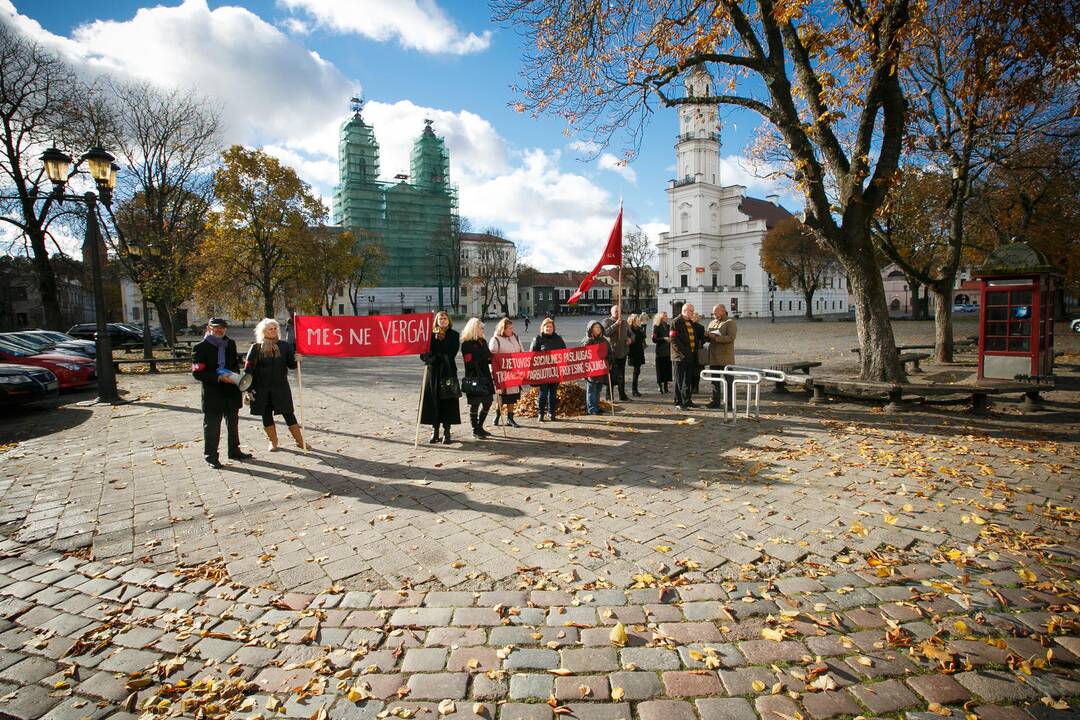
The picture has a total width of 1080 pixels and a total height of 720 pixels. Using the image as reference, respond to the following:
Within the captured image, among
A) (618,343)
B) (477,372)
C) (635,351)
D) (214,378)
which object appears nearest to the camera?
(214,378)

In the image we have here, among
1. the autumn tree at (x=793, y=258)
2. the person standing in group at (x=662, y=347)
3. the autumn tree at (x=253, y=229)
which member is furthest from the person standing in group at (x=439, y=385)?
the autumn tree at (x=793, y=258)

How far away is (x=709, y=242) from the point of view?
278 ft

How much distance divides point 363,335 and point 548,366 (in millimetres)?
3090

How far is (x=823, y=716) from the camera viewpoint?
2430 mm

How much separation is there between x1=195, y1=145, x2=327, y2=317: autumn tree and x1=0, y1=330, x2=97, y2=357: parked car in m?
5.49

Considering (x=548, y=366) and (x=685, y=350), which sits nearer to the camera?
(x=548, y=366)

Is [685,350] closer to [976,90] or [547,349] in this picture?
[547,349]

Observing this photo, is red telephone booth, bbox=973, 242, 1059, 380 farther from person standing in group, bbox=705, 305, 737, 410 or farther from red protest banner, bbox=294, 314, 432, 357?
red protest banner, bbox=294, 314, 432, 357

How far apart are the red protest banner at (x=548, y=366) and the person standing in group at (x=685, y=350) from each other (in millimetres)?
1400

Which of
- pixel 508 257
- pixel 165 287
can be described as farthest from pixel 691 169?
pixel 165 287

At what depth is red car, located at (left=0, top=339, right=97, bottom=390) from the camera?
13.9 meters

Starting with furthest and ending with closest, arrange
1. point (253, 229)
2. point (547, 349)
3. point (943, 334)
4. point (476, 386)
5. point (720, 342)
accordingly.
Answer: point (253, 229) → point (943, 334) → point (720, 342) → point (547, 349) → point (476, 386)

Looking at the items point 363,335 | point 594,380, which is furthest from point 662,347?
point 363,335

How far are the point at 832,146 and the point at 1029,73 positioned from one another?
11.7 feet
